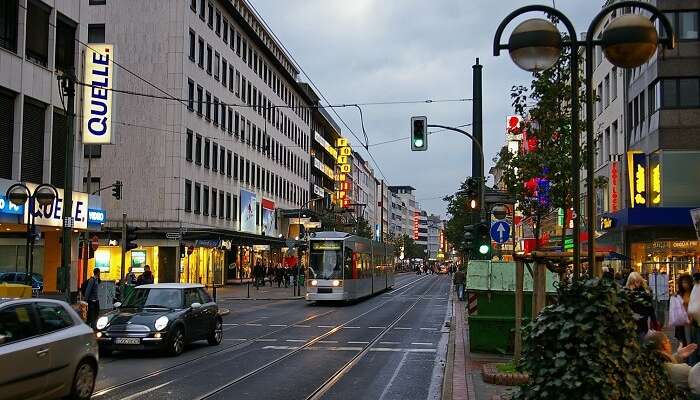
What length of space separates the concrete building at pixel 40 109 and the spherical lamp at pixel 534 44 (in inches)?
764

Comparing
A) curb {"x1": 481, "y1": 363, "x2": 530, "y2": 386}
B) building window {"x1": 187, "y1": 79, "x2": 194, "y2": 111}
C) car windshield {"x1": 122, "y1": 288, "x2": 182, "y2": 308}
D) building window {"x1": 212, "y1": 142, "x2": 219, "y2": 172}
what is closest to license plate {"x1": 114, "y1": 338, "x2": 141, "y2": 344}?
car windshield {"x1": 122, "y1": 288, "x2": 182, "y2": 308}

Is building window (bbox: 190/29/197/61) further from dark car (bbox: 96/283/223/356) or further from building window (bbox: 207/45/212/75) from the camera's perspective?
dark car (bbox: 96/283/223/356)

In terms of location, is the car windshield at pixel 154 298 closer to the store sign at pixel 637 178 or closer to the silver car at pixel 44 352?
the silver car at pixel 44 352

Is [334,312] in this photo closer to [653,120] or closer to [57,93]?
[57,93]

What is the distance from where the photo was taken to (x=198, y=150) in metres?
52.2

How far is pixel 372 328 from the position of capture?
24.2 m

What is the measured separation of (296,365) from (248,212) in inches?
1941

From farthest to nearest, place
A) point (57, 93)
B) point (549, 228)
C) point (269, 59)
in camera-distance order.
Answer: point (269, 59), point (549, 228), point (57, 93)

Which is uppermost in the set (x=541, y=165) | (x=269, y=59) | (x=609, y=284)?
(x=269, y=59)

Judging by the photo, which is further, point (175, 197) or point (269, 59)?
point (269, 59)

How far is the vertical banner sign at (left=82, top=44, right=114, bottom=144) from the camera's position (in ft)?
102

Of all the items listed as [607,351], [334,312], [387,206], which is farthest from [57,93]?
[387,206]

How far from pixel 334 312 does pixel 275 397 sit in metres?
20.2

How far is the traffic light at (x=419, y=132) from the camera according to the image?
22844 mm
